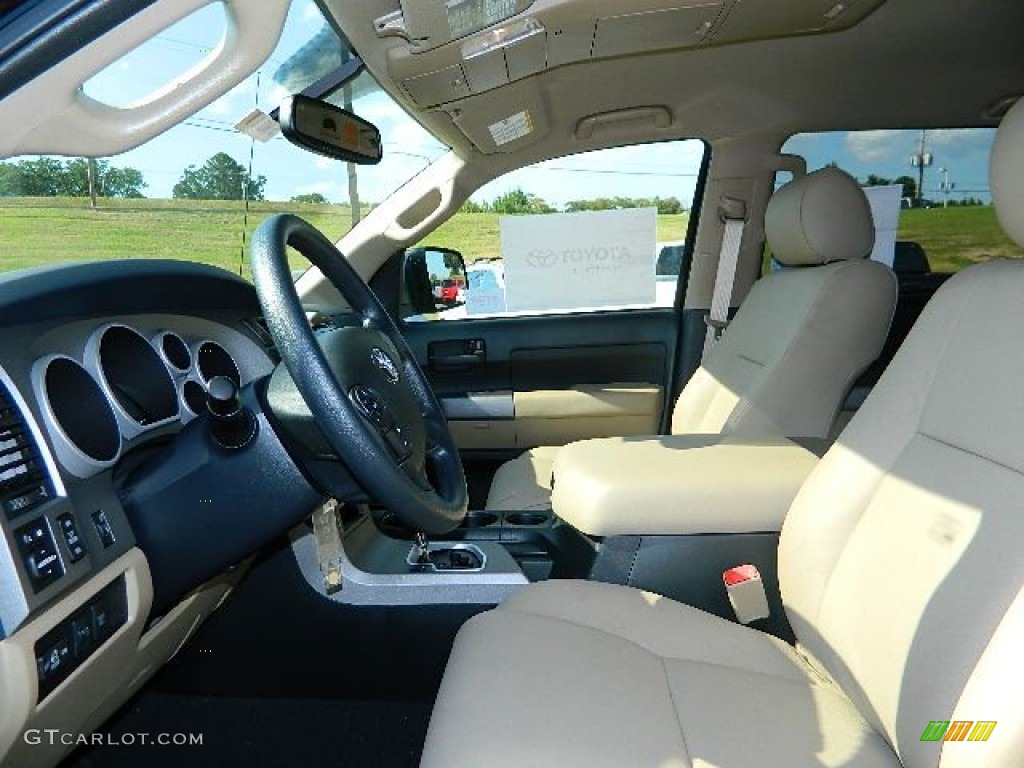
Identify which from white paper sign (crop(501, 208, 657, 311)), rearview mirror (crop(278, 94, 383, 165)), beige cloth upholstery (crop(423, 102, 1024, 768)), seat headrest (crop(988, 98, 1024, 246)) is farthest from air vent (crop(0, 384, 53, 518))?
white paper sign (crop(501, 208, 657, 311))

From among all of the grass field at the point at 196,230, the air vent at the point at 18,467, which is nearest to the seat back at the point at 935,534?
the grass field at the point at 196,230

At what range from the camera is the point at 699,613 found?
1333 mm

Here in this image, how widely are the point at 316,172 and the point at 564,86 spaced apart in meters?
0.78

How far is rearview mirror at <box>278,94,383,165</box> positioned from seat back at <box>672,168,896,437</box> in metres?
1.01

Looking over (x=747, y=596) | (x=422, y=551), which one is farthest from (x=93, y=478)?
(x=747, y=596)

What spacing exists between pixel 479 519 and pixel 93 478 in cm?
93

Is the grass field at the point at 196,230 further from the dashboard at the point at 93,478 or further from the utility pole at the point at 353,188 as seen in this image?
the dashboard at the point at 93,478

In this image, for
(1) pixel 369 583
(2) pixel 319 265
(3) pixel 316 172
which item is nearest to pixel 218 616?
(1) pixel 369 583

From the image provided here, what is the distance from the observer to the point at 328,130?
164 cm

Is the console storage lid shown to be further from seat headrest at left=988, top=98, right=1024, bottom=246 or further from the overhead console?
the overhead console

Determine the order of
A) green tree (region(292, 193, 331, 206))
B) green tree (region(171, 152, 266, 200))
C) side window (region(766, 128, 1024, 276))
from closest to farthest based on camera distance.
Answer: green tree (region(171, 152, 266, 200)) < green tree (region(292, 193, 331, 206)) < side window (region(766, 128, 1024, 276))

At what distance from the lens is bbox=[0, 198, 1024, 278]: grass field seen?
140 cm

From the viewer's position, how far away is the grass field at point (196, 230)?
4.59 feet

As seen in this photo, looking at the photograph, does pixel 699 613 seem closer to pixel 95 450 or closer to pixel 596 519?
pixel 596 519
